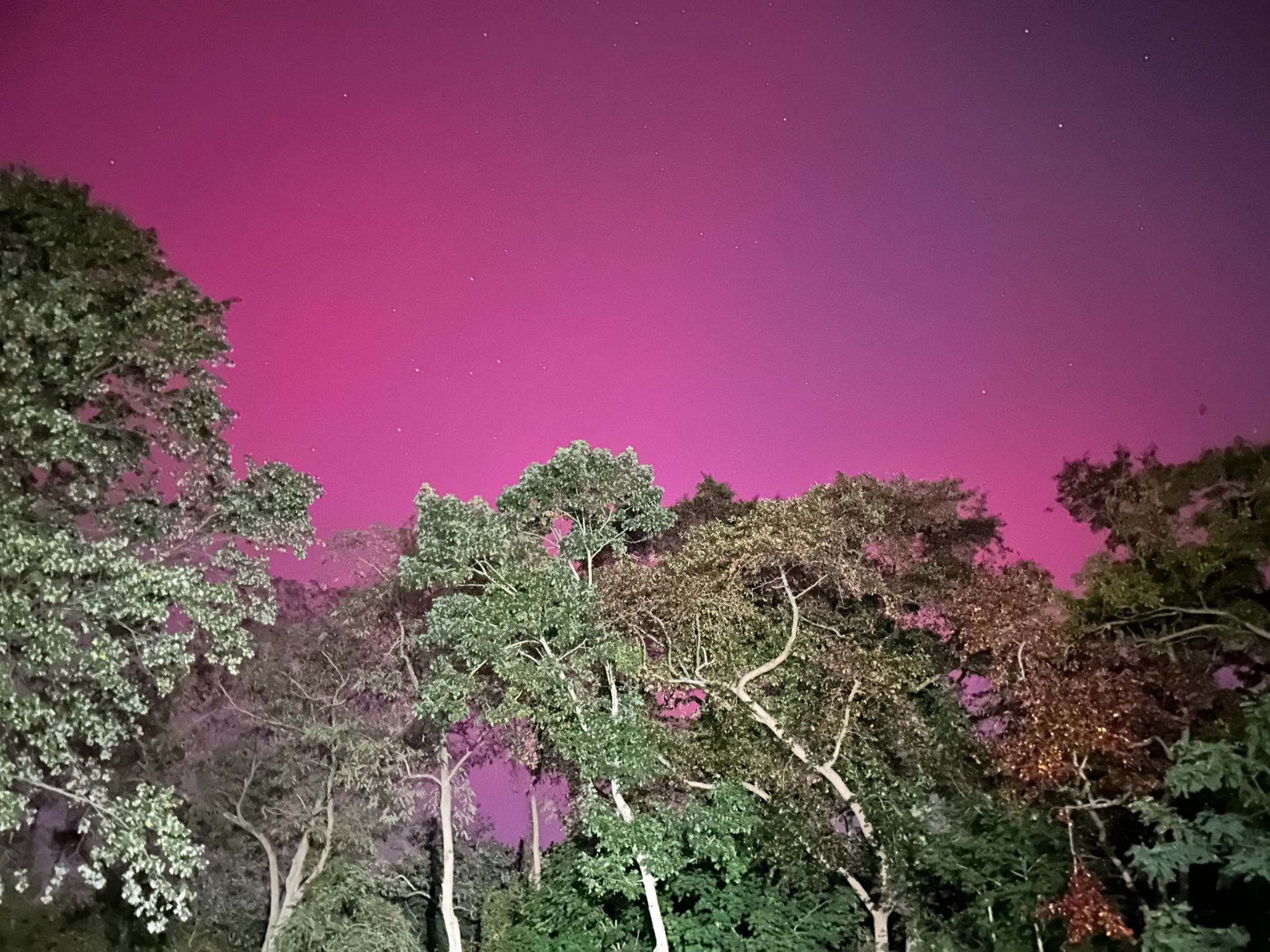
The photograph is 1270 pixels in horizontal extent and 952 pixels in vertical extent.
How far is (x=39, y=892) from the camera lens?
589 inches

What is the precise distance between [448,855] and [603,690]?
5.30 metres

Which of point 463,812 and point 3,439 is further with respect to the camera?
point 463,812

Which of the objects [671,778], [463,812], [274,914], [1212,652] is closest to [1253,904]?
[1212,652]

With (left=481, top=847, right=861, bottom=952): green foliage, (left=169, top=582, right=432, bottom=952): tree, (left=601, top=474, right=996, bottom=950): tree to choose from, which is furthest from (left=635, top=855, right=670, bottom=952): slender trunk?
(left=169, top=582, right=432, bottom=952): tree

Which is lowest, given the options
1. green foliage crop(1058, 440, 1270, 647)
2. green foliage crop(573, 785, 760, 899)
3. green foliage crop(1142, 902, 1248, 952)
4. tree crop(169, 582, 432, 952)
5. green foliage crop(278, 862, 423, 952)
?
green foliage crop(278, 862, 423, 952)

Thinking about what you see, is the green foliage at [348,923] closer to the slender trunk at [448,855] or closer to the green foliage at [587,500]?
the slender trunk at [448,855]

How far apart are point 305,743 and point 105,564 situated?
10.8 meters

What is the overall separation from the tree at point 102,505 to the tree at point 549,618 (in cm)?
428

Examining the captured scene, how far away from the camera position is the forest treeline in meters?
9.94

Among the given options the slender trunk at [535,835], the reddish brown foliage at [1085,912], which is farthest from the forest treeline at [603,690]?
the slender trunk at [535,835]

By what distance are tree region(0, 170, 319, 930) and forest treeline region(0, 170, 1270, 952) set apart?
0.05 m

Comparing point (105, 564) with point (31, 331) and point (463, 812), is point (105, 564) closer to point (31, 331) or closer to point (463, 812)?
point (31, 331)

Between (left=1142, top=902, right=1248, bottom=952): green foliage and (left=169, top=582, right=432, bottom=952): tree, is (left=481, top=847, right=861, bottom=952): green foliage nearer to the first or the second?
(left=169, top=582, right=432, bottom=952): tree

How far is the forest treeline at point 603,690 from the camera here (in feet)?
32.6
